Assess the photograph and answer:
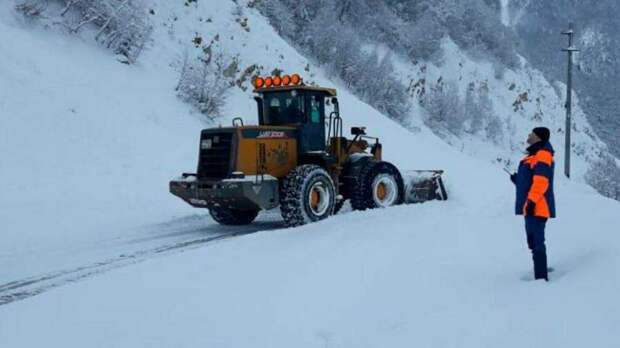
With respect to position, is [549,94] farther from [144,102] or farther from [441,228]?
[441,228]

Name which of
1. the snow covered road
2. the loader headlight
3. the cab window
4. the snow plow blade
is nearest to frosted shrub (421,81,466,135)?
the snow plow blade

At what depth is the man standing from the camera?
605 centimetres

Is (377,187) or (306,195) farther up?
(377,187)

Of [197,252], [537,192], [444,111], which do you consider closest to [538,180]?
[537,192]

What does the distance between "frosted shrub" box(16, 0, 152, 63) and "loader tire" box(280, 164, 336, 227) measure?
306 inches

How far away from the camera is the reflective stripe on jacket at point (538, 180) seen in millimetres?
6043

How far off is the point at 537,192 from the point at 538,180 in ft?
0.36

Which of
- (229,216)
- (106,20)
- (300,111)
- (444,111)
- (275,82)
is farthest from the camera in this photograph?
(444,111)

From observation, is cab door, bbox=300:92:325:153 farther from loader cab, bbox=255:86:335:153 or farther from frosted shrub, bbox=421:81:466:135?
frosted shrub, bbox=421:81:466:135

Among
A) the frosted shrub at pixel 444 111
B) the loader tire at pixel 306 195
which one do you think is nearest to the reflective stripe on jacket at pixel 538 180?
the loader tire at pixel 306 195

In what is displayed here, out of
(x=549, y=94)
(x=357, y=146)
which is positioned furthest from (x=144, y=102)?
(x=549, y=94)

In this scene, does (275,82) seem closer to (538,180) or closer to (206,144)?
(206,144)

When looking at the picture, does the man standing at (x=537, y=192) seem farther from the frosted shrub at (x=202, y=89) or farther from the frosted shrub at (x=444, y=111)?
the frosted shrub at (x=444, y=111)

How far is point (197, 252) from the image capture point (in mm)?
8047
